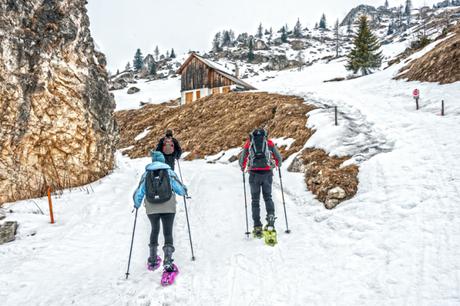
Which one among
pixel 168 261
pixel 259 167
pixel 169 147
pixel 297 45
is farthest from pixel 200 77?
pixel 297 45

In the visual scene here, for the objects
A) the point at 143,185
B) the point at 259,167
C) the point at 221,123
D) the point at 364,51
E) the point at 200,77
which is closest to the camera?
the point at 143,185

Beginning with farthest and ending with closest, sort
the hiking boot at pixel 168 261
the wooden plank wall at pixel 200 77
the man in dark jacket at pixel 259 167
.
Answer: the wooden plank wall at pixel 200 77 < the man in dark jacket at pixel 259 167 < the hiking boot at pixel 168 261

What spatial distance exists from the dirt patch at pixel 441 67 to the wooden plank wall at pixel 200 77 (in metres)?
25.8

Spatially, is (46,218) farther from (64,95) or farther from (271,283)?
(271,283)

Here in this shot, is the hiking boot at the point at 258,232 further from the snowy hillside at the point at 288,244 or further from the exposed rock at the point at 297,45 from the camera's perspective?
the exposed rock at the point at 297,45

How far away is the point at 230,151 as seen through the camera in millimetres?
20875

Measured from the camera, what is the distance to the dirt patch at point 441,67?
65.3ft

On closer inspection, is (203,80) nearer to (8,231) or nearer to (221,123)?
(221,123)

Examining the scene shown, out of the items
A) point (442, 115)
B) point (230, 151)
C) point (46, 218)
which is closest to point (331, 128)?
point (442, 115)

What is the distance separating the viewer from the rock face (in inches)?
415

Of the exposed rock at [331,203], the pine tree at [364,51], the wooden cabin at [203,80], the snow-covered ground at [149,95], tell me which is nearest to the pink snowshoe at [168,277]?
the exposed rock at [331,203]

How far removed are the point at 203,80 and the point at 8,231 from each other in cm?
4107

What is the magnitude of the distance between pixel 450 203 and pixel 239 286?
5231 millimetres

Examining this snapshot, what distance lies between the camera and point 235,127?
24688 mm
